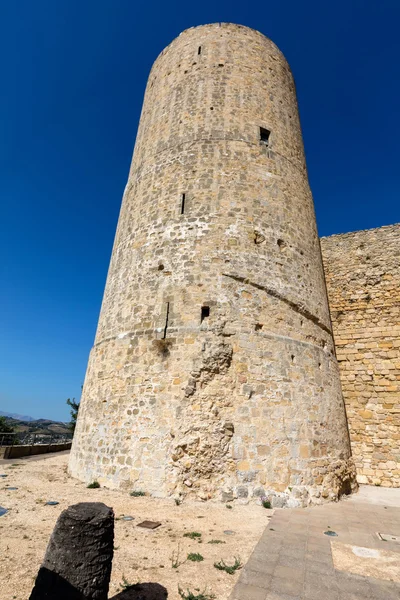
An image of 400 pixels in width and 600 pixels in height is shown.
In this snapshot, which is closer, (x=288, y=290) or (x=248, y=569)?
(x=248, y=569)

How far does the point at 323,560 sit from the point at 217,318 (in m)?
4.90

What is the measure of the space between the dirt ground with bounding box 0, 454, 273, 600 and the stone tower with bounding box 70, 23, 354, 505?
0.65 metres

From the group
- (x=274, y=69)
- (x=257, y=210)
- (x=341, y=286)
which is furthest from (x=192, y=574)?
(x=274, y=69)

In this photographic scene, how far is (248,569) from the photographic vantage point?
387cm

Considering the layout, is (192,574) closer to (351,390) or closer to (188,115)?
(351,390)

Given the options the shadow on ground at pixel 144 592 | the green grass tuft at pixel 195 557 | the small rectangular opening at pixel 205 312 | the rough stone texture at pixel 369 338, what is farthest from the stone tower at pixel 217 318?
the shadow on ground at pixel 144 592

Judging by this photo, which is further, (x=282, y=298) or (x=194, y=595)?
(x=282, y=298)

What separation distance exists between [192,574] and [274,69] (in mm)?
14781

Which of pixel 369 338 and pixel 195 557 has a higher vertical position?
pixel 369 338

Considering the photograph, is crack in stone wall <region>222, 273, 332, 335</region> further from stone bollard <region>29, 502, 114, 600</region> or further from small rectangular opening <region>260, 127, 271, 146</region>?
stone bollard <region>29, 502, 114, 600</region>

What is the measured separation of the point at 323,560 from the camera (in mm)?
4227

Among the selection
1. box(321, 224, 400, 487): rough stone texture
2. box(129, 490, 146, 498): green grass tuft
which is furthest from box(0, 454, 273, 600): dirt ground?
box(321, 224, 400, 487): rough stone texture

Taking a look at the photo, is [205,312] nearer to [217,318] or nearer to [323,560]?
[217,318]

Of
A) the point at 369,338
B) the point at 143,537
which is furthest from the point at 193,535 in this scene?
→ the point at 369,338
